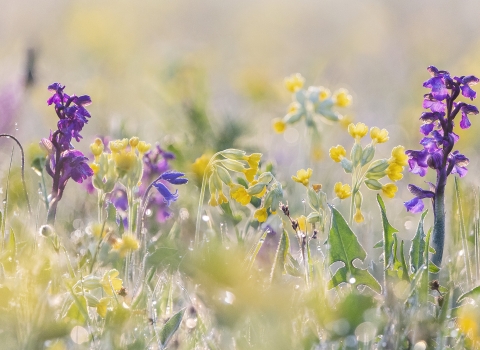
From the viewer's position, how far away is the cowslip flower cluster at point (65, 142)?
5.04 feet

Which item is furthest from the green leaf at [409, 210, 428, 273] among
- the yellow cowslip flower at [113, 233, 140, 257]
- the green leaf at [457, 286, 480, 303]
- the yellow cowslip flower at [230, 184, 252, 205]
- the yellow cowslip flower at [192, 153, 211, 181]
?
the yellow cowslip flower at [192, 153, 211, 181]

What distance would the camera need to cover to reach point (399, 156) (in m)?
1.58

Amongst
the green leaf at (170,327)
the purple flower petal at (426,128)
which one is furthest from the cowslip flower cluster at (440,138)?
the green leaf at (170,327)

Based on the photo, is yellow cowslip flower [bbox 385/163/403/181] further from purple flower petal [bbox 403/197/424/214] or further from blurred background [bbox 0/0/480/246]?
blurred background [bbox 0/0/480/246]

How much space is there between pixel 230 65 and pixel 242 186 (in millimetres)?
6916

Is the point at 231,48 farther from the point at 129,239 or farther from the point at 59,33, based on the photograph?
the point at 129,239

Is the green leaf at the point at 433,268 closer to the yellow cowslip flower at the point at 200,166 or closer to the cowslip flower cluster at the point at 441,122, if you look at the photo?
the cowslip flower cluster at the point at 441,122

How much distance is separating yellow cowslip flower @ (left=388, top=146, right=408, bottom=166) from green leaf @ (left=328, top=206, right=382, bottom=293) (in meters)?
0.23

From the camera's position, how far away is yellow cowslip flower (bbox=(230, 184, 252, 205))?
5.18 ft

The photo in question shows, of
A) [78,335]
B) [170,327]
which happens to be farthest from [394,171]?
[78,335]

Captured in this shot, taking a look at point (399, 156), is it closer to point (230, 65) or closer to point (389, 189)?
point (389, 189)

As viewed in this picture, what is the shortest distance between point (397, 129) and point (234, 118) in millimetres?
1589

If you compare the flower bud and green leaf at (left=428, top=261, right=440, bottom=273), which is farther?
the flower bud

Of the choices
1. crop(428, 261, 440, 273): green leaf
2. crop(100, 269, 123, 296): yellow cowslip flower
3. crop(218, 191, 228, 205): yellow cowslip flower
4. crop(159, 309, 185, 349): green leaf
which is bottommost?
crop(159, 309, 185, 349): green leaf
